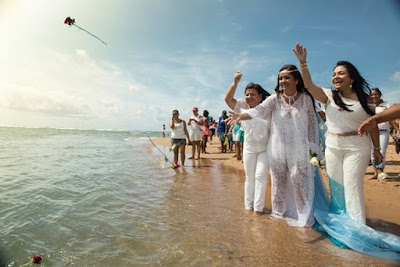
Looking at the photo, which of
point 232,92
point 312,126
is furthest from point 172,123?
point 312,126

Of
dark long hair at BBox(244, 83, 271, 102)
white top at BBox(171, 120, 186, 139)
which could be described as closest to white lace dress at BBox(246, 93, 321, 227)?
dark long hair at BBox(244, 83, 271, 102)

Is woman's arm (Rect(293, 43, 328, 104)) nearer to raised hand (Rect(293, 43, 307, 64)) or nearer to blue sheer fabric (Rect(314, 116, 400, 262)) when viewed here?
raised hand (Rect(293, 43, 307, 64))

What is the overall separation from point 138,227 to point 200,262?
1186 millimetres

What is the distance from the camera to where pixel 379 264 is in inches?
A: 88.6

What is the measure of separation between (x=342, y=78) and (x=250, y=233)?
2.25m

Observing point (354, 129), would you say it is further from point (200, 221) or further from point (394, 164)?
point (394, 164)

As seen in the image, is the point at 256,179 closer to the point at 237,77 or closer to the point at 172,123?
the point at 237,77

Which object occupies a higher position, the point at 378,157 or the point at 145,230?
the point at 378,157

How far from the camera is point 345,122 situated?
289 cm

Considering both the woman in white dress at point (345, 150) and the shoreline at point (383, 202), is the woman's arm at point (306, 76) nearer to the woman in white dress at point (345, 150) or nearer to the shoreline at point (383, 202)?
the woman in white dress at point (345, 150)

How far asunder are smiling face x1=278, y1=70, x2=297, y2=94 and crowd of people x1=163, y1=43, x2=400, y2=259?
0.5 inches

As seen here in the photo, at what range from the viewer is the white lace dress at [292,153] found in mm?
3152

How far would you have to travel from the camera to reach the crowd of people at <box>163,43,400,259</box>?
278 centimetres

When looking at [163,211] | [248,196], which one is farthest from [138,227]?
[248,196]
